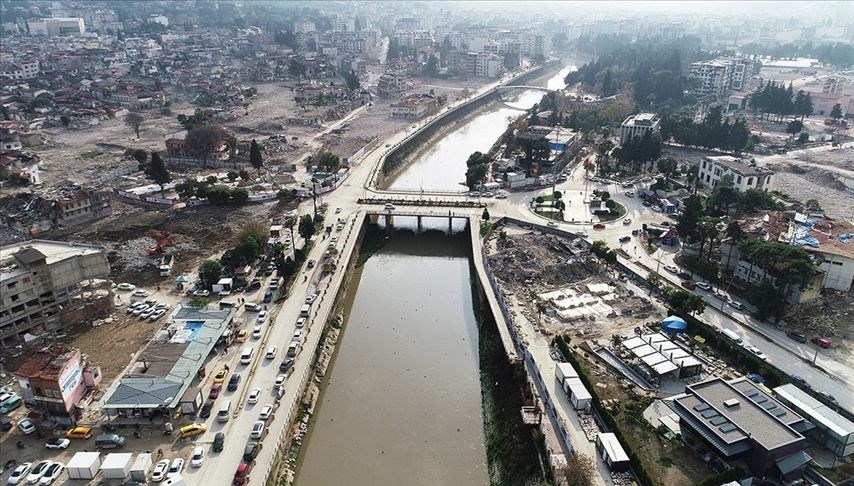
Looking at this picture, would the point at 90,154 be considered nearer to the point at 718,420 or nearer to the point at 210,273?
the point at 210,273

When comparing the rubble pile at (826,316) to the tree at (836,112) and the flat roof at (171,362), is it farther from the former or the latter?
the tree at (836,112)

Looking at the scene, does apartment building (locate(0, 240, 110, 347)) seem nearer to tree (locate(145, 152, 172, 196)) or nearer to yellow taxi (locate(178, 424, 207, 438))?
yellow taxi (locate(178, 424, 207, 438))

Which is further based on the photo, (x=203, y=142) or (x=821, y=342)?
(x=203, y=142)

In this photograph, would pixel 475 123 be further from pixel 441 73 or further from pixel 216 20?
pixel 216 20

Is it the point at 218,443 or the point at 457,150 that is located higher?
the point at 218,443

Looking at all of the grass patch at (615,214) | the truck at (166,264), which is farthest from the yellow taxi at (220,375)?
the grass patch at (615,214)

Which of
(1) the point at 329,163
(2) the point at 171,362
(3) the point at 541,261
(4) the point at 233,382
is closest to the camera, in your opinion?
(4) the point at 233,382

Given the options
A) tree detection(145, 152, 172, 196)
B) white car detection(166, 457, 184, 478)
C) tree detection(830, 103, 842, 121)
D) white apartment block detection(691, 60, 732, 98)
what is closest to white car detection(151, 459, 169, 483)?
white car detection(166, 457, 184, 478)

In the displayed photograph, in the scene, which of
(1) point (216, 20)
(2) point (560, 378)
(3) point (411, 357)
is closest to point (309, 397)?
(3) point (411, 357)

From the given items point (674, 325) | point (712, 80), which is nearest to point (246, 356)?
point (674, 325)
